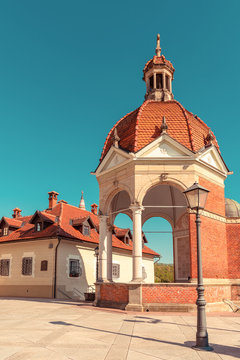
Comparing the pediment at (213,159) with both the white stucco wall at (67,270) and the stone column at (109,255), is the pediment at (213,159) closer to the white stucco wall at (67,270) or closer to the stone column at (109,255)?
the stone column at (109,255)

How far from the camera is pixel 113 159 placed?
1766cm

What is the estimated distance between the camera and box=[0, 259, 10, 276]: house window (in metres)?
28.0

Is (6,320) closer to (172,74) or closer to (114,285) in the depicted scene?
(114,285)

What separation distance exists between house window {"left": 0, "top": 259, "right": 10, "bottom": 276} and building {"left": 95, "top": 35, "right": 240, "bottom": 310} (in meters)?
13.7

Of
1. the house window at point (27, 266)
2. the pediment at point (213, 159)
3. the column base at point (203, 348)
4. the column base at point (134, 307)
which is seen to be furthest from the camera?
the house window at point (27, 266)

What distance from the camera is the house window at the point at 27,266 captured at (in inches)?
1040

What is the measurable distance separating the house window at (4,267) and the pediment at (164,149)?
18.1 meters

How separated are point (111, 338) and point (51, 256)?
1798 centimetres

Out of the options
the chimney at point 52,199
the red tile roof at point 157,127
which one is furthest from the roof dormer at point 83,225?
the red tile roof at point 157,127

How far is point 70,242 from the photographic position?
2652 cm

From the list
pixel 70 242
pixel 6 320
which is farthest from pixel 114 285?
pixel 70 242

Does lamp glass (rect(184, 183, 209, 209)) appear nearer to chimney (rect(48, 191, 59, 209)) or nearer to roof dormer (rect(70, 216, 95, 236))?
roof dormer (rect(70, 216, 95, 236))

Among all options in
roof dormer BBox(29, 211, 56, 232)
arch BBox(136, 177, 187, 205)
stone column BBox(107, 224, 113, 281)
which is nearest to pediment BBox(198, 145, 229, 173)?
arch BBox(136, 177, 187, 205)

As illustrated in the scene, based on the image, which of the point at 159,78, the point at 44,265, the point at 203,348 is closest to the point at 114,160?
the point at 159,78
